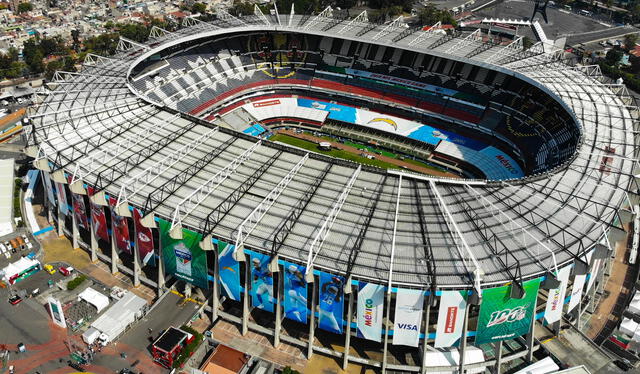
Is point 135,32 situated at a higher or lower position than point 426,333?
higher

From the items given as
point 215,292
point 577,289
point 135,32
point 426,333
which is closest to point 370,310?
point 426,333

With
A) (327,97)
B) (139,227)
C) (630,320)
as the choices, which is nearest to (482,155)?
(327,97)

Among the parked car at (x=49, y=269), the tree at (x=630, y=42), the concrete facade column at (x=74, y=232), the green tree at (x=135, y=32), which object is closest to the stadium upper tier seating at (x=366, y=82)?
the concrete facade column at (x=74, y=232)

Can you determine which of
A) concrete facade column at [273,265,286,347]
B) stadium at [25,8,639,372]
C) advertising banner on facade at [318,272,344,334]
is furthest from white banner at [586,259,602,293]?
concrete facade column at [273,265,286,347]

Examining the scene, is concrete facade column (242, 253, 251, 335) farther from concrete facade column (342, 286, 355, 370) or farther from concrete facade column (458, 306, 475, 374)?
concrete facade column (458, 306, 475, 374)

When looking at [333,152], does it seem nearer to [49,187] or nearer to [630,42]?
[49,187]

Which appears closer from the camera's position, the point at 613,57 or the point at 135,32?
the point at 613,57

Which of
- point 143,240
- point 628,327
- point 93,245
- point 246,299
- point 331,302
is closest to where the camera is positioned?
point 331,302
